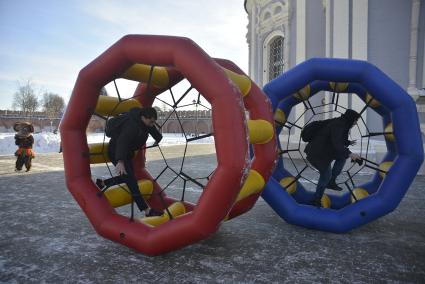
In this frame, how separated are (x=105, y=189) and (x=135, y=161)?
84cm

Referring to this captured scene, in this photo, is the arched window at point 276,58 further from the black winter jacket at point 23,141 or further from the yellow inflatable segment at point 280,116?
the black winter jacket at point 23,141

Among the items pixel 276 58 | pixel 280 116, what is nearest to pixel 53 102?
pixel 276 58

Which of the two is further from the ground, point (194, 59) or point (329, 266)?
point (194, 59)

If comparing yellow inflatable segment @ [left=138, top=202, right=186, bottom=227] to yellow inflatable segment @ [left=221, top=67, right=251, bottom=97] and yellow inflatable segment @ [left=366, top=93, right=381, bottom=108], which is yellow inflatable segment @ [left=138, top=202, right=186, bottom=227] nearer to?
yellow inflatable segment @ [left=221, top=67, right=251, bottom=97]

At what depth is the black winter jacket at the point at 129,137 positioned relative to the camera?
2975 millimetres

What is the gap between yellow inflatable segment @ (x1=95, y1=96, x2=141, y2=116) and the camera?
3.61 meters

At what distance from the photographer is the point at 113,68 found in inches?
115

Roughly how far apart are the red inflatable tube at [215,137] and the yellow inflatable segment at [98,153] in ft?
0.65

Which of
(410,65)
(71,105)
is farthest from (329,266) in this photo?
(410,65)

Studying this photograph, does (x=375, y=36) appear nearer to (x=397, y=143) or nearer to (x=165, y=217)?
(x=397, y=143)

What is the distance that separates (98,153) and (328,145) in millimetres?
2783

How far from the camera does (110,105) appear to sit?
369 cm

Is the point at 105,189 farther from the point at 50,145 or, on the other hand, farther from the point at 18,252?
the point at 50,145

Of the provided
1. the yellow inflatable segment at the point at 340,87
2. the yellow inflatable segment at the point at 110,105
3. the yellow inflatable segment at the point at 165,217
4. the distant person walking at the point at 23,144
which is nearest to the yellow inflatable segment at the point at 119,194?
the yellow inflatable segment at the point at 165,217
